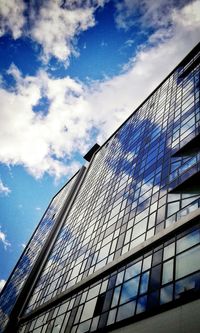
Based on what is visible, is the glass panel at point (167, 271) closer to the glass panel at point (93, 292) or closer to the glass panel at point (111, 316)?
the glass panel at point (111, 316)

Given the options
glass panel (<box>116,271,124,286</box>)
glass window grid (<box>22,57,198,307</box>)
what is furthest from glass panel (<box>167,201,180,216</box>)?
glass panel (<box>116,271,124,286</box>)

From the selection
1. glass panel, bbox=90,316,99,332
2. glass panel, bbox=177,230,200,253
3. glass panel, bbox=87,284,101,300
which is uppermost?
glass panel, bbox=177,230,200,253

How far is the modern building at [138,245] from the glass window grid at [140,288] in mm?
67

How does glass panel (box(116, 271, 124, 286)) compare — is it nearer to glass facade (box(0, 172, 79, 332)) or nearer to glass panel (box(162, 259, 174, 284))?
glass panel (box(162, 259, 174, 284))

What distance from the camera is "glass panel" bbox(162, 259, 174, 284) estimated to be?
14.2 m

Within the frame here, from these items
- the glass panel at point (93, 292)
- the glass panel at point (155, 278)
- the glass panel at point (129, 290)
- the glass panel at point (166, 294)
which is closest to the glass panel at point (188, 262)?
the glass panel at point (166, 294)

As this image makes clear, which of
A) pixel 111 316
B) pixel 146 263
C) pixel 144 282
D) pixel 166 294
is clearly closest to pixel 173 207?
pixel 146 263

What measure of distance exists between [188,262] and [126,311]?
A: 497cm

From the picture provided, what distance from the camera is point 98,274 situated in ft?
69.6

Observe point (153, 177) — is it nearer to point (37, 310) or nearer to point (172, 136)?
point (172, 136)

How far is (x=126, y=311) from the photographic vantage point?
51.3 feet

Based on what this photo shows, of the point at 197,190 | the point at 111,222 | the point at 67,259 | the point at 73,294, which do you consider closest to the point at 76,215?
the point at 67,259

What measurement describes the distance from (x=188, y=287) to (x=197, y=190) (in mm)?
6957

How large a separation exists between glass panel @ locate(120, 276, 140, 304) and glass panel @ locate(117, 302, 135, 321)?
391mm
